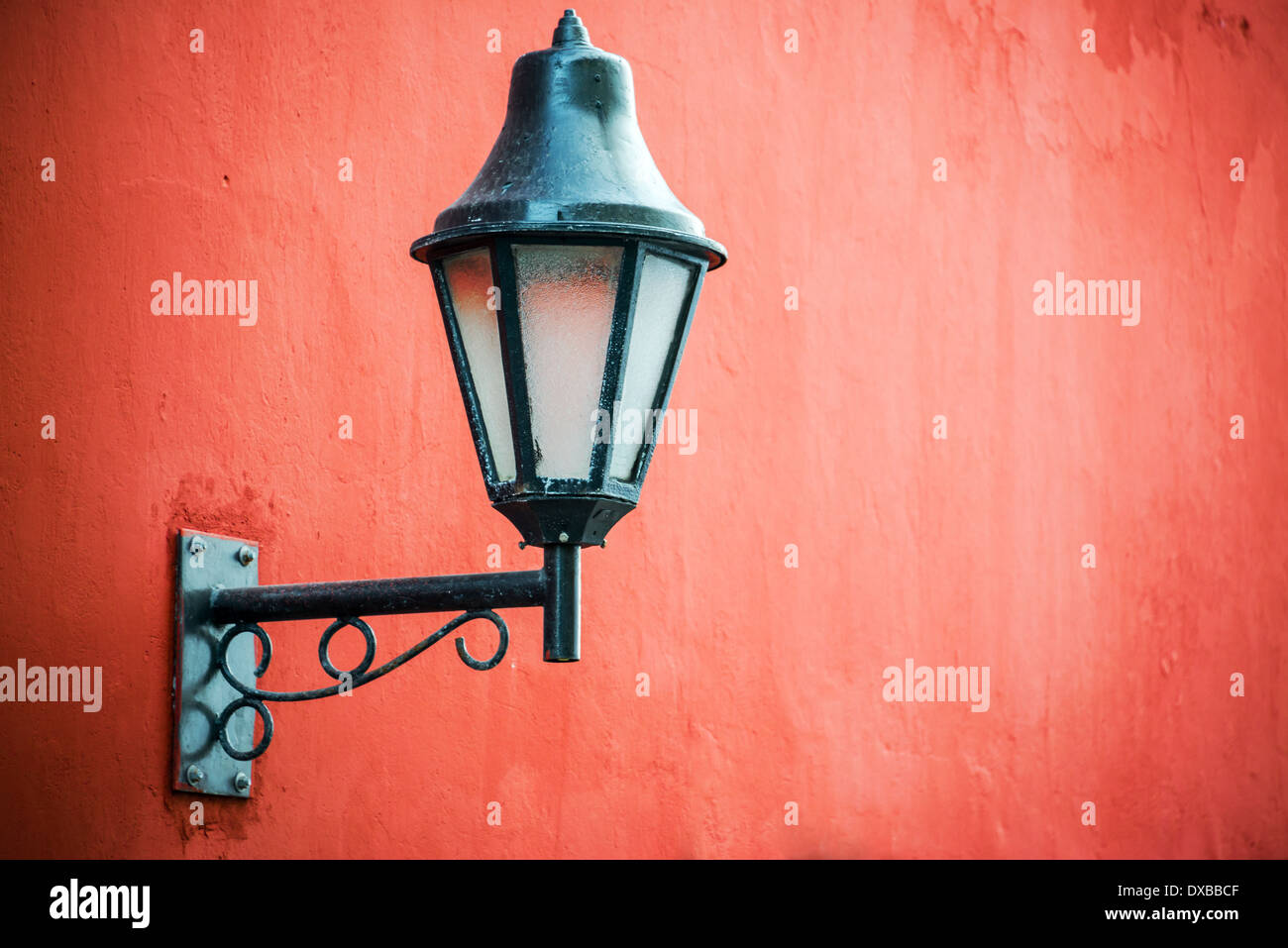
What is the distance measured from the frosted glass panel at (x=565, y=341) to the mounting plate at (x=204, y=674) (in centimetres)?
85

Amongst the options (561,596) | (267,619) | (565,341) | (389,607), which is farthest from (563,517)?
(267,619)

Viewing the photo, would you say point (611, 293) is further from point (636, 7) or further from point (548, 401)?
point (636, 7)

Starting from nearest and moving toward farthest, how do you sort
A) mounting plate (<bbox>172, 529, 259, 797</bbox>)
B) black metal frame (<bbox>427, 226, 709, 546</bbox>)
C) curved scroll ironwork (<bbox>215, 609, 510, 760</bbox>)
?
black metal frame (<bbox>427, 226, 709, 546</bbox>) < curved scroll ironwork (<bbox>215, 609, 510, 760</bbox>) < mounting plate (<bbox>172, 529, 259, 797</bbox>)

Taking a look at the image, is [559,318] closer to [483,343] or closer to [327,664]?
[483,343]

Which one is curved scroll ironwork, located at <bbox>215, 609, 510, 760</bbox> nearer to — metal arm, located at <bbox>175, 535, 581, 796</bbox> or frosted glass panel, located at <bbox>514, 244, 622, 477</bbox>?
metal arm, located at <bbox>175, 535, 581, 796</bbox>

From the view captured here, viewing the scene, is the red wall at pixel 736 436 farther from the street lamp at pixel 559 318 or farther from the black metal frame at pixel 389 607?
the street lamp at pixel 559 318

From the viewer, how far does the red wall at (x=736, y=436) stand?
265 centimetres

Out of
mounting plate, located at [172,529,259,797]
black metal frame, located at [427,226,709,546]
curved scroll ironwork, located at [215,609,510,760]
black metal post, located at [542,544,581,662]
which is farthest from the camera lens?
mounting plate, located at [172,529,259,797]

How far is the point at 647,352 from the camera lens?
2207 millimetres

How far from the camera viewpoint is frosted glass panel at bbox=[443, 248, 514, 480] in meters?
2.17

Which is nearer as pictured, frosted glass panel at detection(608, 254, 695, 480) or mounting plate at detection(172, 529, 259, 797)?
frosted glass panel at detection(608, 254, 695, 480)

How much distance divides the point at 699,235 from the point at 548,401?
0.34 metres

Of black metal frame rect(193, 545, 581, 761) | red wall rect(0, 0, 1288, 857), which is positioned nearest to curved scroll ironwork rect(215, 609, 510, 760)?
black metal frame rect(193, 545, 581, 761)

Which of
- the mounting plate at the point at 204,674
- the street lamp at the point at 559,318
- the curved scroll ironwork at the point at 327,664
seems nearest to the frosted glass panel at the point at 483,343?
the street lamp at the point at 559,318
